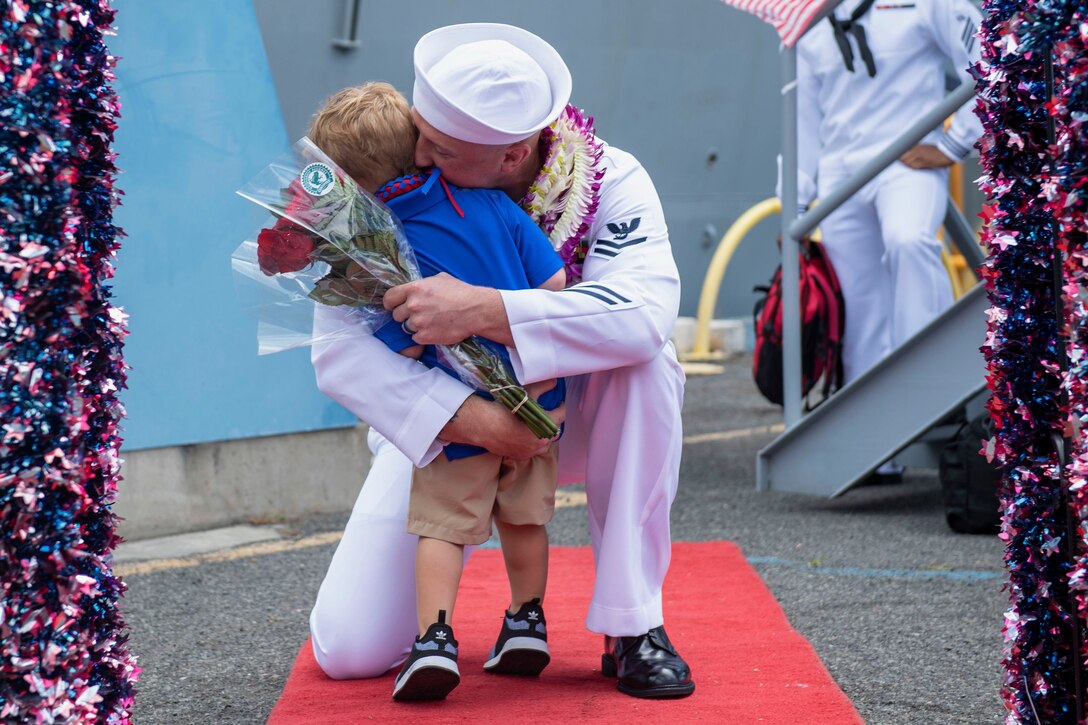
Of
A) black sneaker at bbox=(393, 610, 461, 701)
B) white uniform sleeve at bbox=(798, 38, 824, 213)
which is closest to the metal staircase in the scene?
white uniform sleeve at bbox=(798, 38, 824, 213)

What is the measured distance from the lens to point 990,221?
205 centimetres

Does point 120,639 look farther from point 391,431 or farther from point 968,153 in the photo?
point 968,153

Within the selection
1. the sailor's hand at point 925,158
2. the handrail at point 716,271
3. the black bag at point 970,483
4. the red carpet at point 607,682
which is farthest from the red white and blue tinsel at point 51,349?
the handrail at point 716,271

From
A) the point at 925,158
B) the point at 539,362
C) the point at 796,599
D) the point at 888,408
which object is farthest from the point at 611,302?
the point at 925,158

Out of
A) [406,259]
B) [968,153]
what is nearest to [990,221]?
[406,259]

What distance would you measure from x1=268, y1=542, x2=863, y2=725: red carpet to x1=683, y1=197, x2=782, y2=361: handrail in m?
6.03

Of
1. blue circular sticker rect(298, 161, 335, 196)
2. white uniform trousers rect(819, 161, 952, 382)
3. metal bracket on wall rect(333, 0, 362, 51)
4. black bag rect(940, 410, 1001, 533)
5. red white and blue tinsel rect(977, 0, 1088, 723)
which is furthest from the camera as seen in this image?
metal bracket on wall rect(333, 0, 362, 51)

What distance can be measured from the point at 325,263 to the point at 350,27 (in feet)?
13.2

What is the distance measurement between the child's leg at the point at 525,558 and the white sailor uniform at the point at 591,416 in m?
0.13

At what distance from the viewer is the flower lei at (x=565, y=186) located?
2.88 metres

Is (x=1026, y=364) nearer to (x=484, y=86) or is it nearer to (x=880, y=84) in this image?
(x=484, y=86)

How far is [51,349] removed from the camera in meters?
1.83

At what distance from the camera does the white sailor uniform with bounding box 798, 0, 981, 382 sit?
536 cm

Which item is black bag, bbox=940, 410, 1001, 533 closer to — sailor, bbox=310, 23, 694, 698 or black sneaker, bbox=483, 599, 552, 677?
sailor, bbox=310, 23, 694, 698
